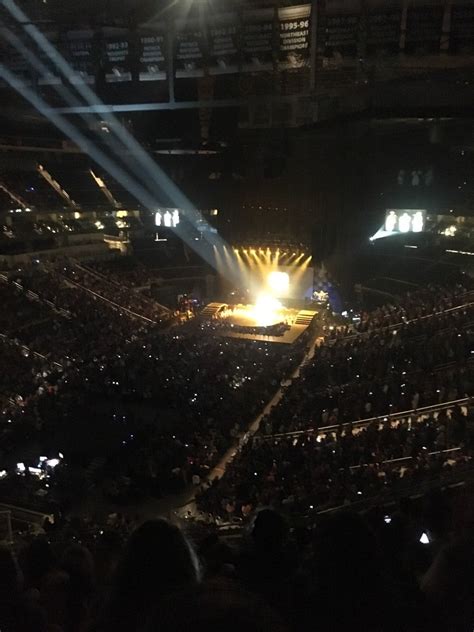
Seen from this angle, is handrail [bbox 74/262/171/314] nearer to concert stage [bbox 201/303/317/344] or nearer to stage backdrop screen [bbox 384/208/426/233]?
concert stage [bbox 201/303/317/344]

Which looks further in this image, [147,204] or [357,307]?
[147,204]

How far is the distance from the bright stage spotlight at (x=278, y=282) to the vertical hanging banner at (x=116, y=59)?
10.3 metres

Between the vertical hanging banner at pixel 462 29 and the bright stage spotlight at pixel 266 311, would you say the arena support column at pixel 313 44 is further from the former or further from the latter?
the bright stage spotlight at pixel 266 311

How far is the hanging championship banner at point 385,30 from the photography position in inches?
749

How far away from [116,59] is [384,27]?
9.90m

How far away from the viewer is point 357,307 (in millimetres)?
24281

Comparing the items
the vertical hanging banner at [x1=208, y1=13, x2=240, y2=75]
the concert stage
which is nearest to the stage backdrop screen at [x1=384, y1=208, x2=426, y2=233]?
the concert stage

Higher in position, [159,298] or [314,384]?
[159,298]

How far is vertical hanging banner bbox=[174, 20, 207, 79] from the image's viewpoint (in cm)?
2009

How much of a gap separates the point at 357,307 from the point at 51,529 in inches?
715

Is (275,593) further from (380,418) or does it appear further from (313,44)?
(313,44)

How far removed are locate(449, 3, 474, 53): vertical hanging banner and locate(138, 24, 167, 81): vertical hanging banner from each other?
9.55m

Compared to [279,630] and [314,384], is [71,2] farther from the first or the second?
[279,630]

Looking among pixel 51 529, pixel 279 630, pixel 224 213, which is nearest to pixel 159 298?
pixel 224 213
